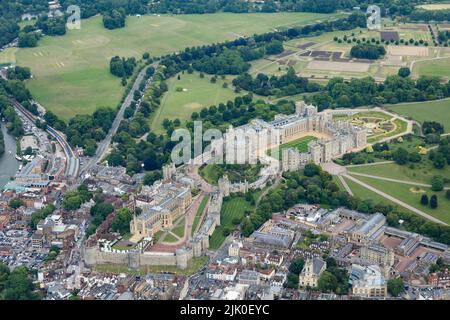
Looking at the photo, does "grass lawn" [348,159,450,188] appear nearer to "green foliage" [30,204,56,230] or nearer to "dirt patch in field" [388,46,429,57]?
"green foliage" [30,204,56,230]

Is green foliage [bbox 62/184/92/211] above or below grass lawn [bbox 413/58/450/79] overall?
below

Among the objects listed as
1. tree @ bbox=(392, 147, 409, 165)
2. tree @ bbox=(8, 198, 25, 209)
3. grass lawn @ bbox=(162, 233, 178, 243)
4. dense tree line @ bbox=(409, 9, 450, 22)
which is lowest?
tree @ bbox=(8, 198, 25, 209)

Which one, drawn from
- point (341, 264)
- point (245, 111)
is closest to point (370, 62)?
point (245, 111)

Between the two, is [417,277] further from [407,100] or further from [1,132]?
[1,132]

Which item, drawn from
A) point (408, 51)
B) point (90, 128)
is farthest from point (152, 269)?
point (408, 51)


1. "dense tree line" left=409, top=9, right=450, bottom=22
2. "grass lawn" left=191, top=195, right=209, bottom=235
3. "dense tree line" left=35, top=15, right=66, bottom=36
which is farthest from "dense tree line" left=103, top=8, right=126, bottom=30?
"grass lawn" left=191, top=195, right=209, bottom=235

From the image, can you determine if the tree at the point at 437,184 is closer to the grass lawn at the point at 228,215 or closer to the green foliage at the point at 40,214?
the grass lawn at the point at 228,215

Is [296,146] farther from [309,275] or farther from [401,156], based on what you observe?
[309,275]
